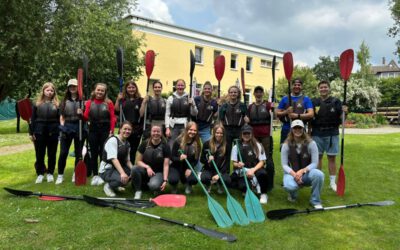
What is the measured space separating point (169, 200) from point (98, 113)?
199cm

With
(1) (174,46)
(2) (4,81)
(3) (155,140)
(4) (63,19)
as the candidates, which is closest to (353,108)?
(1) (174,46)

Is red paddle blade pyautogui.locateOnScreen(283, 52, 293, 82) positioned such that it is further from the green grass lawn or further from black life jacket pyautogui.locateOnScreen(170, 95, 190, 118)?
the green grass lawn

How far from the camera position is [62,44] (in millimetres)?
14945

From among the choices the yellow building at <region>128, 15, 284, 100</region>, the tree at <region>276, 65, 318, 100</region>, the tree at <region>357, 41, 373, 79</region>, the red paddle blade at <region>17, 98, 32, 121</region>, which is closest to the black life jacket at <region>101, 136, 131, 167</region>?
the red paddle blade at <region>17, 98, 32, 121</region>

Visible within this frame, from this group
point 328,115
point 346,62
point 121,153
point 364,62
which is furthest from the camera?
point 364,62

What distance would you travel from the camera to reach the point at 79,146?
5.73 metres

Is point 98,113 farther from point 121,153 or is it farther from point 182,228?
point 182,228

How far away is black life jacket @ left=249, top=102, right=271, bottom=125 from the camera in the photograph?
5598 mm

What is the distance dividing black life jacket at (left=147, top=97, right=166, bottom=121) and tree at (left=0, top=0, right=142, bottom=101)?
956 centimetres

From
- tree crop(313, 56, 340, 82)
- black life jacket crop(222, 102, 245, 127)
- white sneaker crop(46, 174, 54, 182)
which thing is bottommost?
white sneaker crop(46, 174, 54, 182)

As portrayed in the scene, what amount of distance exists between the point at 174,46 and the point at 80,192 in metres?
19.4

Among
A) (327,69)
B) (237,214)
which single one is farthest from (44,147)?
(327,69)

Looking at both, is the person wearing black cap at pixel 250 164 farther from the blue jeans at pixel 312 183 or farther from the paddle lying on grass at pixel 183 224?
the paddle lying on grass at pixel 183 224

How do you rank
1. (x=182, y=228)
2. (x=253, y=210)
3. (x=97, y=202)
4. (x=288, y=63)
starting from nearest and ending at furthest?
(x=182, y=228) < (x=253, y=210) < (x=97, y=202) < (x=288, y=63)
